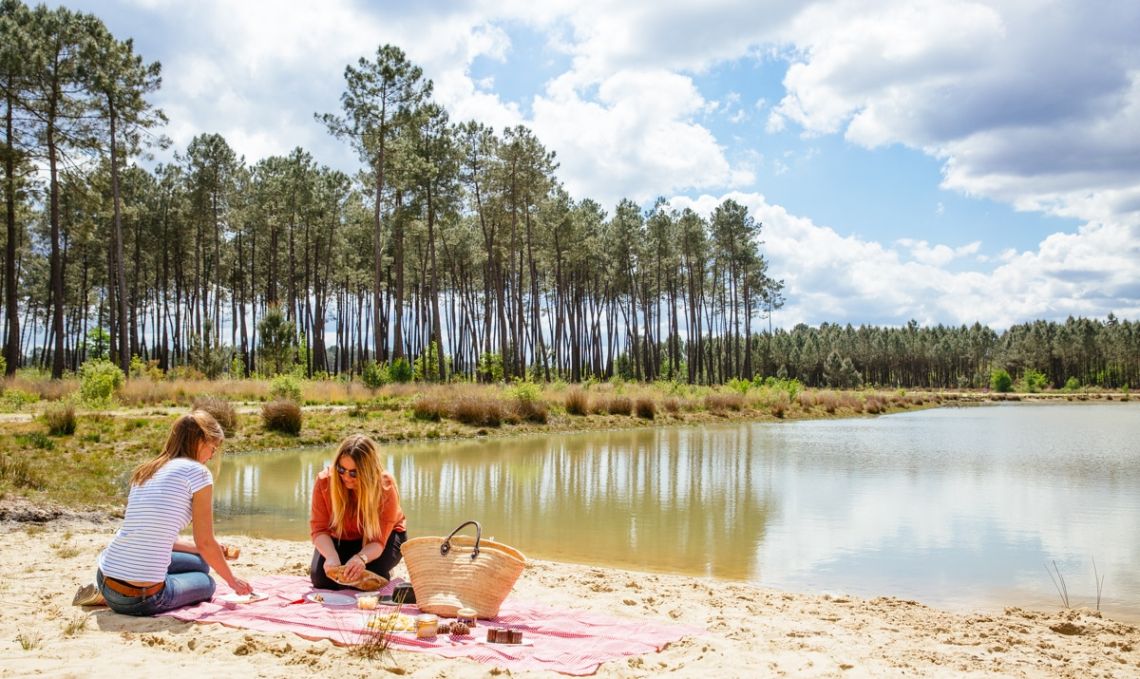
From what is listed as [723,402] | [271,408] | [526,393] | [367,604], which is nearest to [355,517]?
[367,604]

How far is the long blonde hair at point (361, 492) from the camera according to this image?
5.57 meters

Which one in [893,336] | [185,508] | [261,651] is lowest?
[261,651]

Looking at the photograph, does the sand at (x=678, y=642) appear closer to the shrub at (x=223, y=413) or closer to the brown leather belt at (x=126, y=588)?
the brown leather belt at (x=126, y=588)

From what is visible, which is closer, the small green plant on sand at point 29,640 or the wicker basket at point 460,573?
the small green plant on sand at point 29,640

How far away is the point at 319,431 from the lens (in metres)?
20.0

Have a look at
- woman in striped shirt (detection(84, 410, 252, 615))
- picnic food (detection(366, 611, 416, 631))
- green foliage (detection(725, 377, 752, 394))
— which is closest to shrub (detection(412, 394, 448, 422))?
woman in striped shirt (detection(84, 410, 252, 615))

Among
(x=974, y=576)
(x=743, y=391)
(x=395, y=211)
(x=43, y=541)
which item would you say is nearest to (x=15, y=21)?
(x=395, y=211)

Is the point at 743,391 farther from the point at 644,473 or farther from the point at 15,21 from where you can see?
the point at 15,21

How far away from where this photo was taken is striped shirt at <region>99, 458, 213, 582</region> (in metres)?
4.78

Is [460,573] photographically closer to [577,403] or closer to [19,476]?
[19,476]

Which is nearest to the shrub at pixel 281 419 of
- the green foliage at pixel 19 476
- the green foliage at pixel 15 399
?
the green foliage at pixel 15 399

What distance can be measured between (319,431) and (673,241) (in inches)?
1475

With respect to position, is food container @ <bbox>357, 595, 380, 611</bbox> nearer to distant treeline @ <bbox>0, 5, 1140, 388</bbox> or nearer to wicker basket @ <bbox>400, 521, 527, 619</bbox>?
wicker basket @ <bbox>400, 521, 527, 619</bbox>

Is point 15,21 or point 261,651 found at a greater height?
point 15,21
